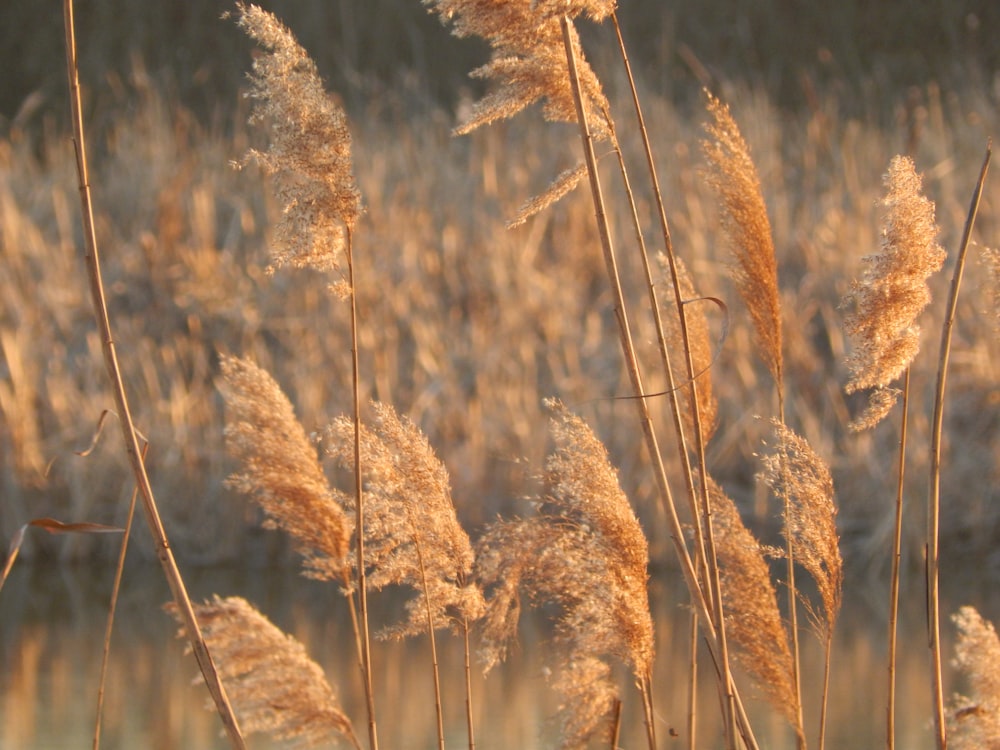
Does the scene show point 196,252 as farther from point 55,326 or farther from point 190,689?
point 190,689

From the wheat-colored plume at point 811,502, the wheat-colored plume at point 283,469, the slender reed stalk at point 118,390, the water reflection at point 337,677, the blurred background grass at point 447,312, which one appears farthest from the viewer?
the blurred background grass at point 447,312

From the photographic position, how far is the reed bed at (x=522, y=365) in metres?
1.21

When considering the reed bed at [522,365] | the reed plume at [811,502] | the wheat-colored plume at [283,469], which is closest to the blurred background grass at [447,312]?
the reed bed at [522,365]

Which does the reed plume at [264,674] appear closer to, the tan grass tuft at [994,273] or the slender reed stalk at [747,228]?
the slender reed stalk at [747,228]

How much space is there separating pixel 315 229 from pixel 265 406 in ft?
0.83

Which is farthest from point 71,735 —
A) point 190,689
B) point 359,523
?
point 359,523

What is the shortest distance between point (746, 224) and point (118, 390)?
0.62 metres

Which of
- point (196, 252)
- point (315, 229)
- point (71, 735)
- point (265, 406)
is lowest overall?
A: point (71, 735)

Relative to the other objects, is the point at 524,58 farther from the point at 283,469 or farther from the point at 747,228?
the point at 283,469

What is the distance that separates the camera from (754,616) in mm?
1335

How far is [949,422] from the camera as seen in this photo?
428cm

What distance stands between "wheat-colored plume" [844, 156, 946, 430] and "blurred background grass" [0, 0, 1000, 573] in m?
1.85

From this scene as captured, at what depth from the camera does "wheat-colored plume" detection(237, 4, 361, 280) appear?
3.86ft

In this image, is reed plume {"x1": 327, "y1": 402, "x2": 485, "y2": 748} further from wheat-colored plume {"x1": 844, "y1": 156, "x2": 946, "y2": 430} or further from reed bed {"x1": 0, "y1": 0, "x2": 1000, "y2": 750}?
wheat-colored plume {"x1": 844, "y1": 156, "x2": 946, "y2": 430}
